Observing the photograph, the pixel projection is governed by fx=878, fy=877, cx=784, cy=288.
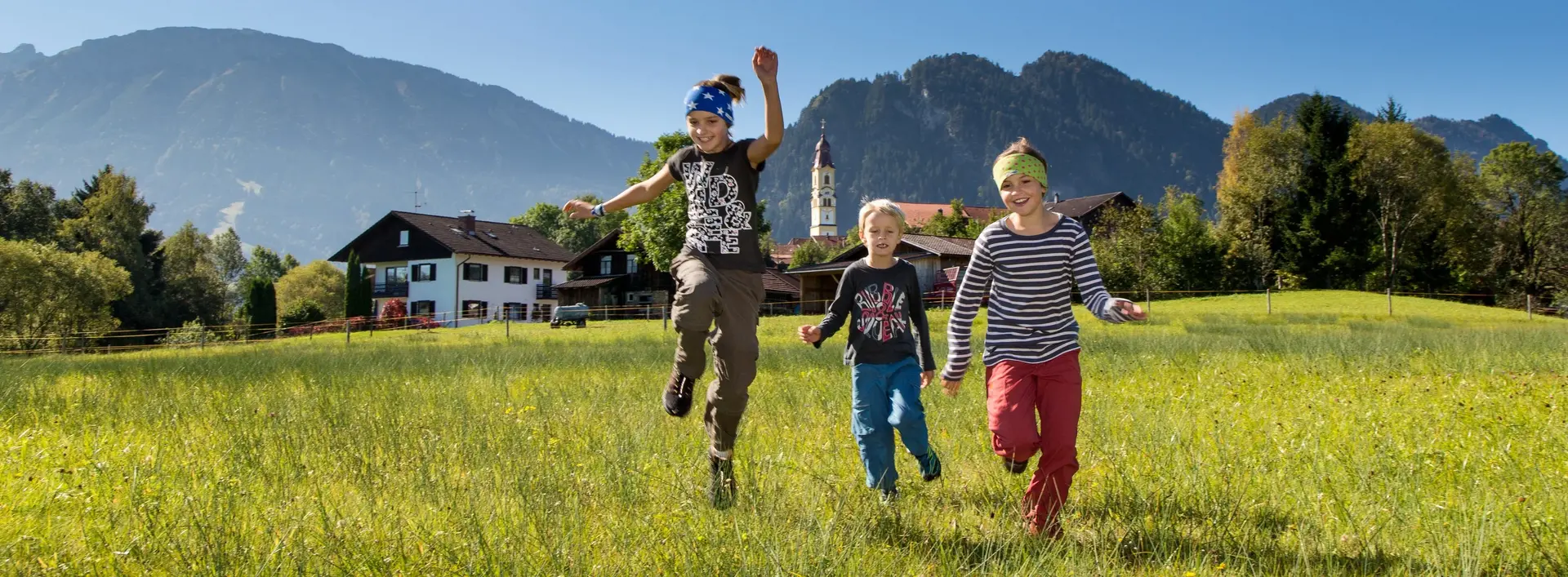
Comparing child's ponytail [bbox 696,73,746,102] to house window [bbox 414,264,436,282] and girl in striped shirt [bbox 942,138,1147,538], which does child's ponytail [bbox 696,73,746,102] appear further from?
house window [bbox 414,264,436,282]

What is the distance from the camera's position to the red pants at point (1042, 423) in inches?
143

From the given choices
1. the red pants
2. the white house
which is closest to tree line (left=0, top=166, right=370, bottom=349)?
the white house

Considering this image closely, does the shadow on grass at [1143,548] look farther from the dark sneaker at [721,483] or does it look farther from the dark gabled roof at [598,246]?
Result: the dark gabled roof at [598,246]

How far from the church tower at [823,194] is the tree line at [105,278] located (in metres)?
114

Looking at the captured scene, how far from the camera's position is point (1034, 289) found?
383 cm

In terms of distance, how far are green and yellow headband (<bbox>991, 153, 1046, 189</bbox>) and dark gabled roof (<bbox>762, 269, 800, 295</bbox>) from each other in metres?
58.0

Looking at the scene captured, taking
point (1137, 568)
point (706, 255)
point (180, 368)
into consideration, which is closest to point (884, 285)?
point (706, 255)

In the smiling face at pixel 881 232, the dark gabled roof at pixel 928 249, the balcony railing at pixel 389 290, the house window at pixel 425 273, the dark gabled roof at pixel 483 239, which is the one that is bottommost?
the smiling face at pixel 881 232

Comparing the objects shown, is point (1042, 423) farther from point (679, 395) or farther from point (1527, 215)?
point (1527, 215)

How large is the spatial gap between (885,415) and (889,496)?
43 centimetres

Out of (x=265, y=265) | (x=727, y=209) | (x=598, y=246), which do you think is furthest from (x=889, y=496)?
(x=265, y=265)

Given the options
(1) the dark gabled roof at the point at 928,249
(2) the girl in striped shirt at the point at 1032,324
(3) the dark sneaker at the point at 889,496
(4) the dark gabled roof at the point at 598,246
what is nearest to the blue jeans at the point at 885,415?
(3) the dark sneaker at the point at 889,496

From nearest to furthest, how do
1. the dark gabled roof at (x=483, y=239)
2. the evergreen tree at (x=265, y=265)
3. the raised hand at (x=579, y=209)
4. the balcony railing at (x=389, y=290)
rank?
1. the raised hand at (x=579, y=209)
2. the dark gabled roof at (x=483, y=239)
3. the balcony railing at (x=389, y=290)
4. the evergreen tree at (x=265, y=265)

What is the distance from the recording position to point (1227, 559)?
9.95ft
